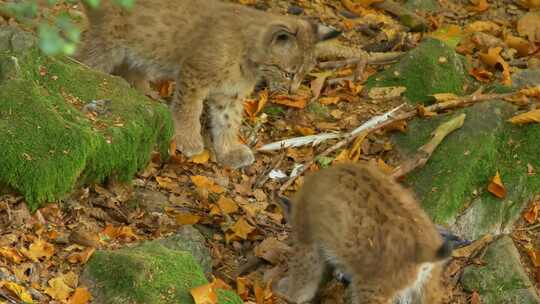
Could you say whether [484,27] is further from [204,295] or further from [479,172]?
[204,295]

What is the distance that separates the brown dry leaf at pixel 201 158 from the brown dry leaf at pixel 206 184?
0.40 m

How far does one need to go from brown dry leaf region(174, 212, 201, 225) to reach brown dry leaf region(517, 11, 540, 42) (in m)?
5.27

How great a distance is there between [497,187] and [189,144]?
249 centimetres

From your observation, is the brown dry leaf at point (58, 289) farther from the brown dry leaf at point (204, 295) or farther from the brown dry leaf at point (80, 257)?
the brown dry leaf at point (204, 295)

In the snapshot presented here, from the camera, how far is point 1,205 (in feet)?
17.2

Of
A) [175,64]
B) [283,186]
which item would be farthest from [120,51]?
[283,186]

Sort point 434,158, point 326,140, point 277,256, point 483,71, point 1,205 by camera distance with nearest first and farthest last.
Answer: point 1,205 → point 277,256 → point 434,158 → point 326,140 → point 483,71

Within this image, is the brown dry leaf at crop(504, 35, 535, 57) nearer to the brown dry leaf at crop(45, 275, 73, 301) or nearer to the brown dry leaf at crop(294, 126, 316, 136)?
the brown dry leaf at crop(294, 126, 316, 136)

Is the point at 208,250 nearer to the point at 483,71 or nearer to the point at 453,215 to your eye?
the point at 453,215

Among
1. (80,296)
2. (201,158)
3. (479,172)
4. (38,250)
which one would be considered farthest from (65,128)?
(479,172)

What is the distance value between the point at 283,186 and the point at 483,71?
283cm

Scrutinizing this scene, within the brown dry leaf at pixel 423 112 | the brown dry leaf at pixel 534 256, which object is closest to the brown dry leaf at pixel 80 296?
the brown dry leaf at pixel 534 256

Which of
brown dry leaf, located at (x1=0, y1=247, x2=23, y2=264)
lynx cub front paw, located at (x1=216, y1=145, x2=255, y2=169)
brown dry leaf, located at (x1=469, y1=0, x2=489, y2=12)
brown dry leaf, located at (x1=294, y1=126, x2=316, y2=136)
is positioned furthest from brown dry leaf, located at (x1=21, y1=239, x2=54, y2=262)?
brown dry leaf, located at (x1=469, y1=0, x2=489, y2=12)

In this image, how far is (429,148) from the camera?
24.4ft
